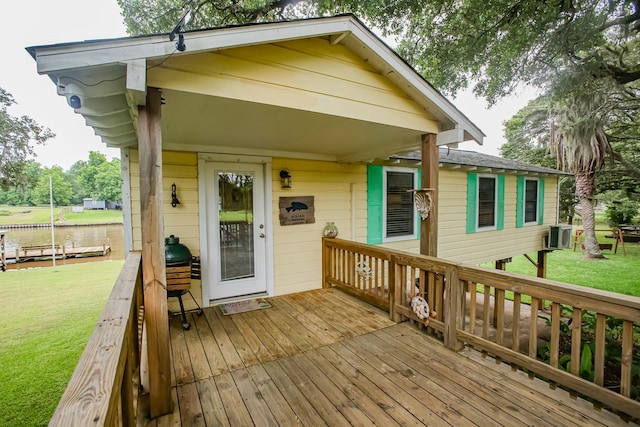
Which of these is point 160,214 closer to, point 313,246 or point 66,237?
point 313,246

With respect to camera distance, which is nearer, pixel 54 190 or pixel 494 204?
pixel 494 204

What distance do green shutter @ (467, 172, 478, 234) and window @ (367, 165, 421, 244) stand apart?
1528 millimetres

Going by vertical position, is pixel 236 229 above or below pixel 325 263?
above

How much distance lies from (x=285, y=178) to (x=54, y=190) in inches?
1703

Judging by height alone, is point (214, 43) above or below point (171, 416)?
above

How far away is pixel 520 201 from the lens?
289 inches

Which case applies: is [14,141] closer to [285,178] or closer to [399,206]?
[285,178]

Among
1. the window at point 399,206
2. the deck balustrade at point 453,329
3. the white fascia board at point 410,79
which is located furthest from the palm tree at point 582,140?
the deck balustrade at point 453,329

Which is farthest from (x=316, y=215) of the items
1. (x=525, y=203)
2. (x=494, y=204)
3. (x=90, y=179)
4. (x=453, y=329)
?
(x=90, y=179)

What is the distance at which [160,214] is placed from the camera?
190 cm

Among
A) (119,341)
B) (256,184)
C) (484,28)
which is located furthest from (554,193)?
(119,341)

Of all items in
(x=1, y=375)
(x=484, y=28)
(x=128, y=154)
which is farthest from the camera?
(x=484, y=28)

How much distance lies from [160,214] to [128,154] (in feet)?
6.81

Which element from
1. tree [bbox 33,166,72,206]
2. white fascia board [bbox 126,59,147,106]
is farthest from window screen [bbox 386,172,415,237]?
tree [bbox 33,166,72,206]
